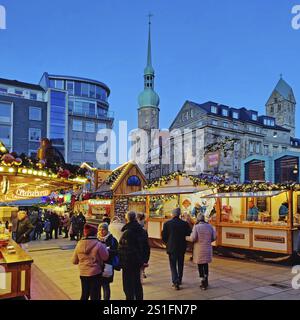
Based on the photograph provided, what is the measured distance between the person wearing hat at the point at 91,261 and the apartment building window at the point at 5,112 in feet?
139

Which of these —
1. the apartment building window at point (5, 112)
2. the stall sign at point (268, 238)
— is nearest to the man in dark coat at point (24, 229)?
the stall sign at point (268, 238)

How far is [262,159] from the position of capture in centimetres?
3334

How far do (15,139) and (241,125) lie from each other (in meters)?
45.1

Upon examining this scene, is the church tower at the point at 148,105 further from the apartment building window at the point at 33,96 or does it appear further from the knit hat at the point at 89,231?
the knit hat at the point at 89,231

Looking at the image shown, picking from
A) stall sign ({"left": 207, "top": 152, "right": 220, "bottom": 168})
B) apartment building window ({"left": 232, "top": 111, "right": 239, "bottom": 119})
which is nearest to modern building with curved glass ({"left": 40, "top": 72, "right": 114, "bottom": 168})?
apartment building window ({"left": 232, "top": 111, "right": 239, "bottom": 119})

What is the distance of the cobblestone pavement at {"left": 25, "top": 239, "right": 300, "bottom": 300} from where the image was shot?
694 centimetres

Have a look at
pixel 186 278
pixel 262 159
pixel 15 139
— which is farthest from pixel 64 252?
pixel 15 139

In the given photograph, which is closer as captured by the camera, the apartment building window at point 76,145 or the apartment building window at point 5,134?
the apartment building window at point 5,134

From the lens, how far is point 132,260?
5.68 meters

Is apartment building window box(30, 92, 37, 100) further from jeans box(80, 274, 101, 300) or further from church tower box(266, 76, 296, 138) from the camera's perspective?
church tower box(266, 76, 296, 138)

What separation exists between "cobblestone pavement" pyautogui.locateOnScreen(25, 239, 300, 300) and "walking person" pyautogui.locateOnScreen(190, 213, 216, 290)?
1.05 feet

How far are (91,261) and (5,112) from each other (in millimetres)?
42964

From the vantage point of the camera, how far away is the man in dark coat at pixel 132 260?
5.68 meters
